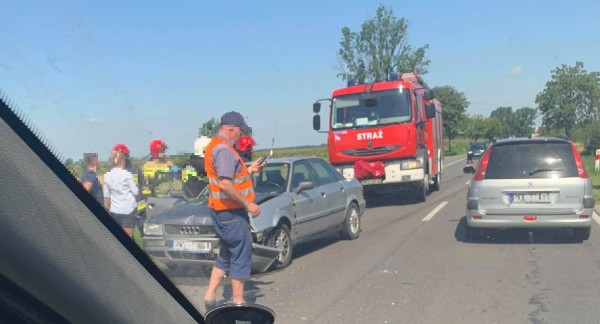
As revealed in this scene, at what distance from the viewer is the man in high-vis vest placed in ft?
17.9

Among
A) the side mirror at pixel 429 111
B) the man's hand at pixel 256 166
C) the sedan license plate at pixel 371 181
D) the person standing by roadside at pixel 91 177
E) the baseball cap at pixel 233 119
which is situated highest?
the side mirror at pixel 429 111

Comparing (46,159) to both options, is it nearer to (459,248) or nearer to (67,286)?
(67,286)

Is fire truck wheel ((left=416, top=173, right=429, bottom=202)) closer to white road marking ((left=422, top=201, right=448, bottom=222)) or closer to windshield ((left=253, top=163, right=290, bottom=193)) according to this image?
white road marking ((left=422, top=201, right=448, bottom=222))

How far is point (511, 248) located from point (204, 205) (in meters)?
4.51

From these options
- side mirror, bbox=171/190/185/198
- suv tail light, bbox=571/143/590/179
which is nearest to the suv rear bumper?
suv tail light, bbox=571/143/590/179

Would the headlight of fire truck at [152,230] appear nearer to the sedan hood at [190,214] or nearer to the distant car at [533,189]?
the sedan hood at [190,214]

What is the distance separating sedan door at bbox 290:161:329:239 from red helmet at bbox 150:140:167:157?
5.87 m

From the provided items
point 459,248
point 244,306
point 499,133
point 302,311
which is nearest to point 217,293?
point 302,311

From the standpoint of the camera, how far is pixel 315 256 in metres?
8.61

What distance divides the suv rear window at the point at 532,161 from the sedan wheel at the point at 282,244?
3.23m

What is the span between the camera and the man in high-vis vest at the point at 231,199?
5.44 m

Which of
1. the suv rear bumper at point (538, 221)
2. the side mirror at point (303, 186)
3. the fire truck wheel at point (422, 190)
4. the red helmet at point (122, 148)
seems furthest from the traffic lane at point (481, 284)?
the fire truck wheel at point (422, 190)

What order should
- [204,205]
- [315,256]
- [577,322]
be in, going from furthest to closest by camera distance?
1. [315,256]
2. [204,205]
3. [577,322]

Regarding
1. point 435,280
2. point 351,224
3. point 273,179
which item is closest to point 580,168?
point 435,280
